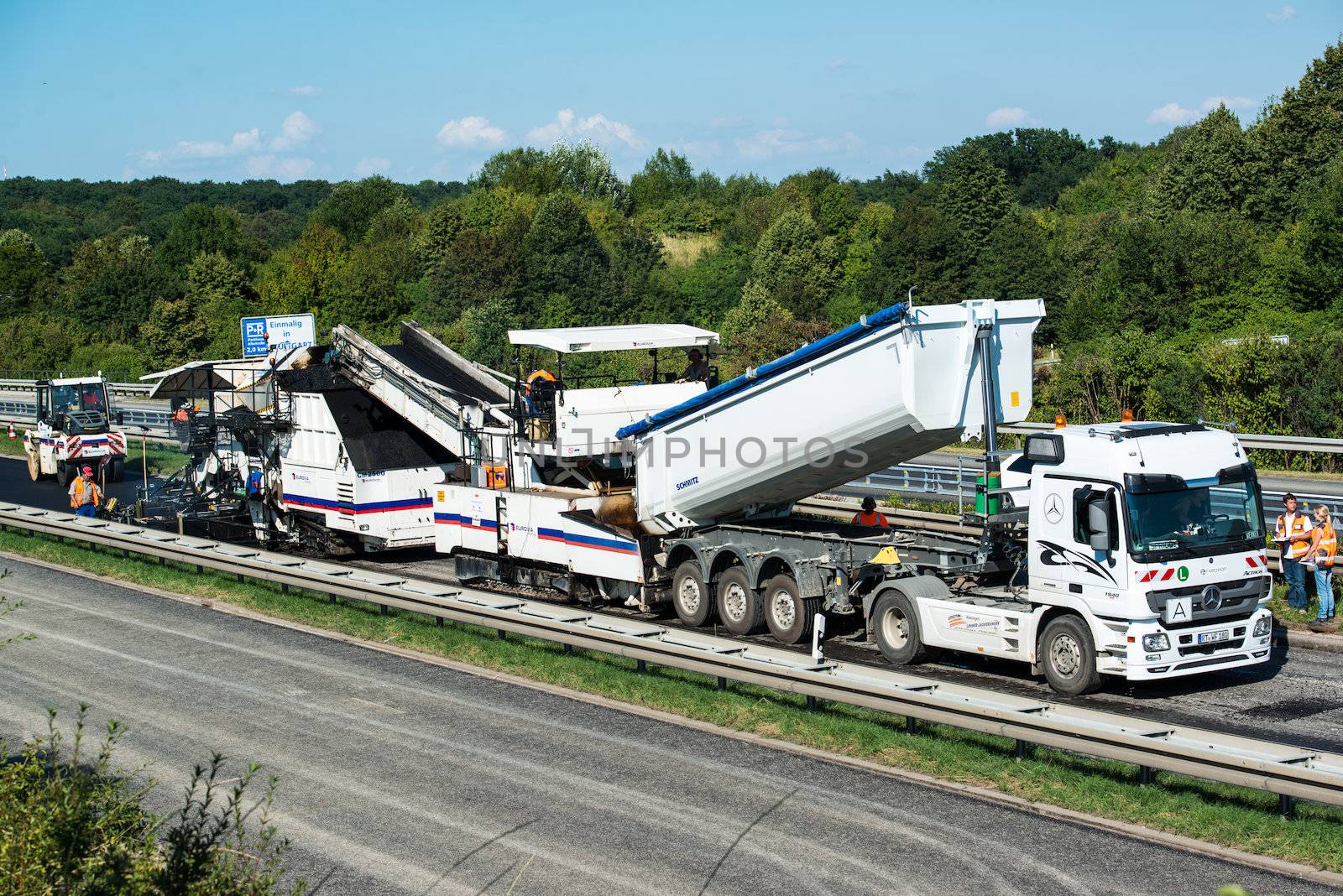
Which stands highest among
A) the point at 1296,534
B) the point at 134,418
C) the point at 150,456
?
the point at 134,418

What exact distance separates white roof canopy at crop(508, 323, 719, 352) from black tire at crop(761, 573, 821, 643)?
3.93 meters

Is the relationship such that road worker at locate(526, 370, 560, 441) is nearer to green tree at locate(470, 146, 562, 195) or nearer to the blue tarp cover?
the blue tarp cover

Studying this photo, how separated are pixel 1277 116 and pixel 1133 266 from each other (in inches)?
762

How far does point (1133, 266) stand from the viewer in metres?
53.7

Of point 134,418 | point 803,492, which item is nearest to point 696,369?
point 803,492

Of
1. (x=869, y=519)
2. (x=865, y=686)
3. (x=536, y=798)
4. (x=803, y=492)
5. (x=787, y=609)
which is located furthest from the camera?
(x=869, y=519)

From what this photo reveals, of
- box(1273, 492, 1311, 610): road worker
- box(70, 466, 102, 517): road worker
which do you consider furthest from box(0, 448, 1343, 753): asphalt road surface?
box(70, 466, 102, 517): road worker

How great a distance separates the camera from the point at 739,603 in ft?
53.9

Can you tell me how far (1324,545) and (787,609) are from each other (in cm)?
678

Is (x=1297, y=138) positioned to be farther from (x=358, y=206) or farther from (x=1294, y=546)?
Answer: (x=358, y=206)

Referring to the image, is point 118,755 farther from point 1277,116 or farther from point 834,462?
point 1277,116

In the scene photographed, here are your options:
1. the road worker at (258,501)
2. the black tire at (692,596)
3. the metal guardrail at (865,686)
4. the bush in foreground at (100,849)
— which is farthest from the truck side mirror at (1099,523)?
the road worker at (258,501)

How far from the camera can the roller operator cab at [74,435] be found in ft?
117

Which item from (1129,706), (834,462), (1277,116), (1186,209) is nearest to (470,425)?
(834,462)
